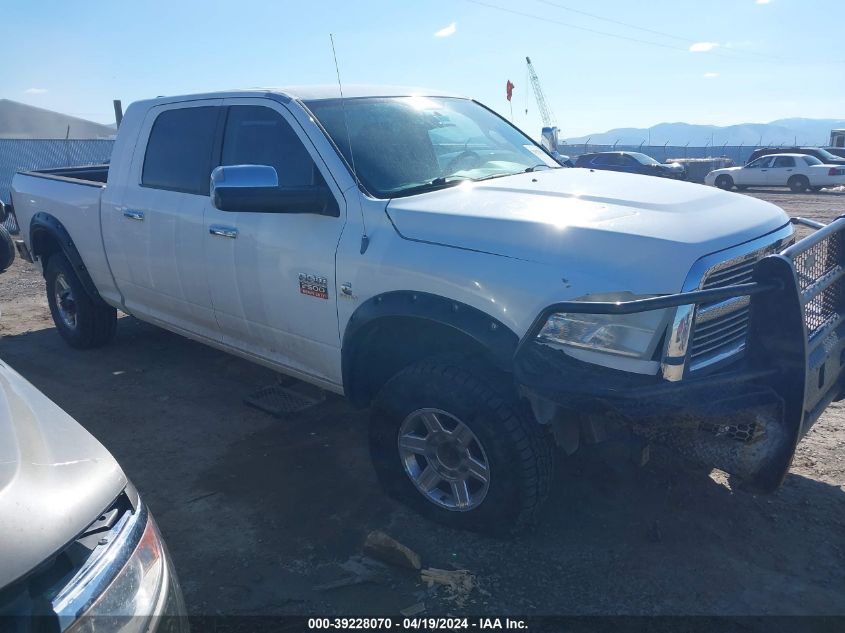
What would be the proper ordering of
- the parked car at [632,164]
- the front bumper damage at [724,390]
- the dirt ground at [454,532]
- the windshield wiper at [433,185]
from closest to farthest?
1. the front bumper damage at [724,390]
2. the dirt ground at [454,532]
3. the windshield wiper at [433,185]
4. the parked car at [632,164]

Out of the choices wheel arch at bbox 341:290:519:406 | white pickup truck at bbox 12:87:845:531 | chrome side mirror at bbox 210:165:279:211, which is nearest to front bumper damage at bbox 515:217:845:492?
white pickup truck at bbox 12:87:845:531

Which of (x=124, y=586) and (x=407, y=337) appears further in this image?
(x=407, y=337)

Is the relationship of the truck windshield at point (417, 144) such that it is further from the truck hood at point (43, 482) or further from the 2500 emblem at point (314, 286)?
the truck hood at point (43, 482)

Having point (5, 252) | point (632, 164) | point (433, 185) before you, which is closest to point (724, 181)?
point (632, 164)

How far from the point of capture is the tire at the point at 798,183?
82.4 feet

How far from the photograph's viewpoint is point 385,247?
331 centimetres

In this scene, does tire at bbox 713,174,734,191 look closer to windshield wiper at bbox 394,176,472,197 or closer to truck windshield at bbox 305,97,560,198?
truck windshield at bbox 305,97,560,198

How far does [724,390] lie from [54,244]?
5.59m

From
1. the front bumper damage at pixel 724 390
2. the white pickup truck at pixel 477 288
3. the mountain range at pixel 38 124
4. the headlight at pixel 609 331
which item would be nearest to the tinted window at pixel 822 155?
the white pickup truck at pixel 477 288

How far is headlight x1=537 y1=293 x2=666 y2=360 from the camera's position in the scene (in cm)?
267

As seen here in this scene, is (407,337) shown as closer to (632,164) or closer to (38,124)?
(632,164)

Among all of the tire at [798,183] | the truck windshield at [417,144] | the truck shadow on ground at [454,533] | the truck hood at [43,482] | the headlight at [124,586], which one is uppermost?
the truck windshield at [417,144]

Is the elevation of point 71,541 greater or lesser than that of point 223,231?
lesser

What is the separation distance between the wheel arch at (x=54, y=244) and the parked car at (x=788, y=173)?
82.2 feet
